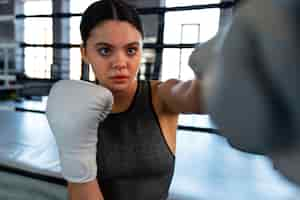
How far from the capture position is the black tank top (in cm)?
76

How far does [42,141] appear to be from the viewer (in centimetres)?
246

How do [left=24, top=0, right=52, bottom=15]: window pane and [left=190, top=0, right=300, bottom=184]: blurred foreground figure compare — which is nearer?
[left=190, top=0, right=300, bottom=184]: blurred foreground figure

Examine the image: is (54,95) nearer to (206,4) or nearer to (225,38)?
(225,38)

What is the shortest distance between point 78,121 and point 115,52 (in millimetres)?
185

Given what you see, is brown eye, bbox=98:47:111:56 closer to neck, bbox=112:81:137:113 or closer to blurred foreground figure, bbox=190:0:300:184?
neck, bbox=112:81:137:113

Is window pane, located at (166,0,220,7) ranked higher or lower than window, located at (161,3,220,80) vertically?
higher

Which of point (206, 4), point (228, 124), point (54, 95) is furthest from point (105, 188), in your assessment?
point (206, 4)

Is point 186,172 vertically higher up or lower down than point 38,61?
lower down

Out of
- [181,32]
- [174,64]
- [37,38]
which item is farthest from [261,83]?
[37,38]

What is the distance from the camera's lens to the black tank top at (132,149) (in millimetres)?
758

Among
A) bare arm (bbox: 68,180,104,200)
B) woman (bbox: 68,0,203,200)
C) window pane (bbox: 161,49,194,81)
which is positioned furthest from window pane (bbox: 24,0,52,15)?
bare arm (bbox: 68,180,104,200)

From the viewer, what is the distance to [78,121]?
0.67 meters

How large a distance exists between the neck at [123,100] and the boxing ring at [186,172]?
514 mm

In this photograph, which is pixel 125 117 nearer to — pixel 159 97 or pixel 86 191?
pixel 159 97
